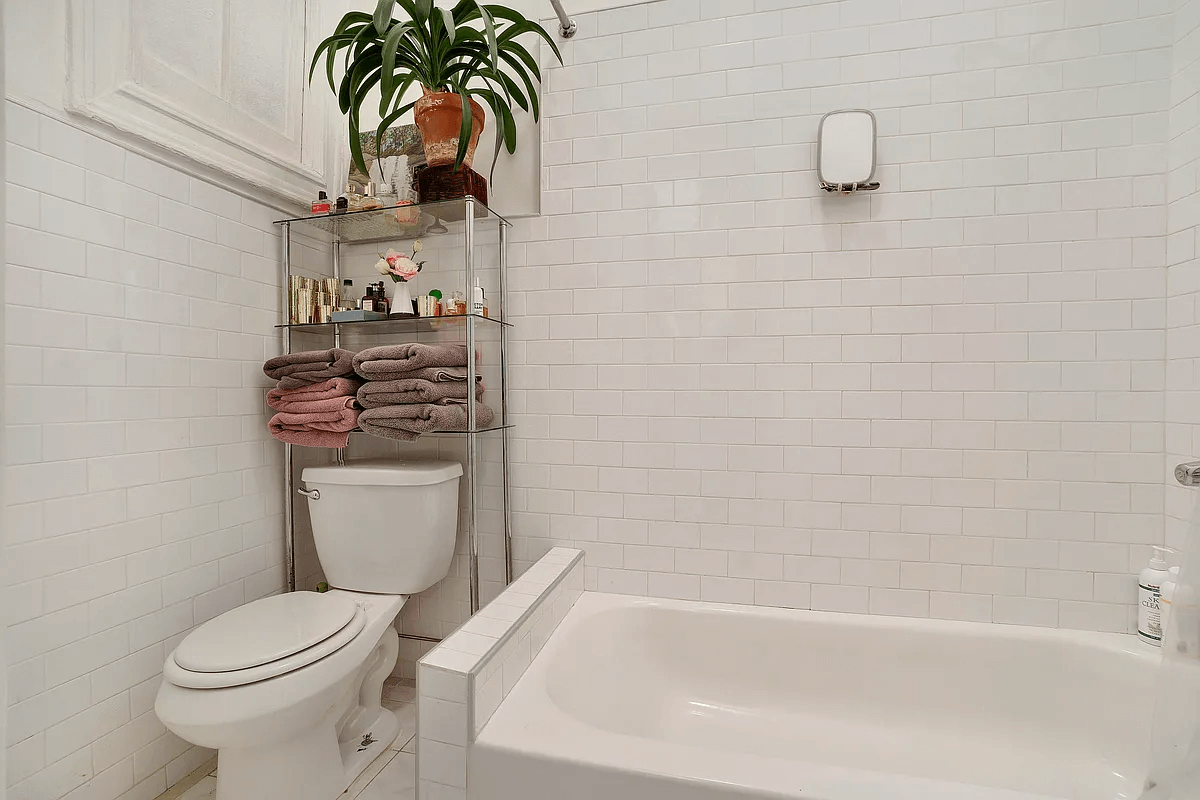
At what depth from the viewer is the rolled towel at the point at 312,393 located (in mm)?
1698

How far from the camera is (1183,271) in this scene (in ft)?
4.57

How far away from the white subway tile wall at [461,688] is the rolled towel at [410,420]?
52 cm

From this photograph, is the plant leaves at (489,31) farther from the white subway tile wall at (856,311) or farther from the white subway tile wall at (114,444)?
the white subway tile wall at (114,444)

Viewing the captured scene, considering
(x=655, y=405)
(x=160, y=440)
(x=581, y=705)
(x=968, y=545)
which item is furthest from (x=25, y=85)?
(x=968, y=545)

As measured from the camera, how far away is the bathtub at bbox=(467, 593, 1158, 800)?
1346mm

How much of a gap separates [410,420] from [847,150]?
1352 millimetres

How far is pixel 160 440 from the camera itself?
1535 millimetres

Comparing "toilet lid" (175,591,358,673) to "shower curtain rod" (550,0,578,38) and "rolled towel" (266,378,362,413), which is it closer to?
"rolled towel" (266,378,362,413)

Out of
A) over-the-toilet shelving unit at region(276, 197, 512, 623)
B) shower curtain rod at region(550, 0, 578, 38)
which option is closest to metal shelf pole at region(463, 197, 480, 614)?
over-the-toilet shelving unit at region(276, 197, 512, 623)

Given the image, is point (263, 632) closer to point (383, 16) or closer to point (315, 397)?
point (315, 397)

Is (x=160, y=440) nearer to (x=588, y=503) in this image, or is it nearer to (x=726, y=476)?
(x=588, y=503)

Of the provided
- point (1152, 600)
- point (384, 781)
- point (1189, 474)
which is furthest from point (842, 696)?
point (384, 781)

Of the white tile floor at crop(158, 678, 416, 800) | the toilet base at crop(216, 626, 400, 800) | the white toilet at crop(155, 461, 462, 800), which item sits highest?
the white toilet at crop(155, 461, 462, 800)

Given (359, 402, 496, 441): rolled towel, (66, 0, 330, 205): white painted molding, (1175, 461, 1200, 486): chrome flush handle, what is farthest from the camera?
(359, 402, 496, 441): rolled towel
